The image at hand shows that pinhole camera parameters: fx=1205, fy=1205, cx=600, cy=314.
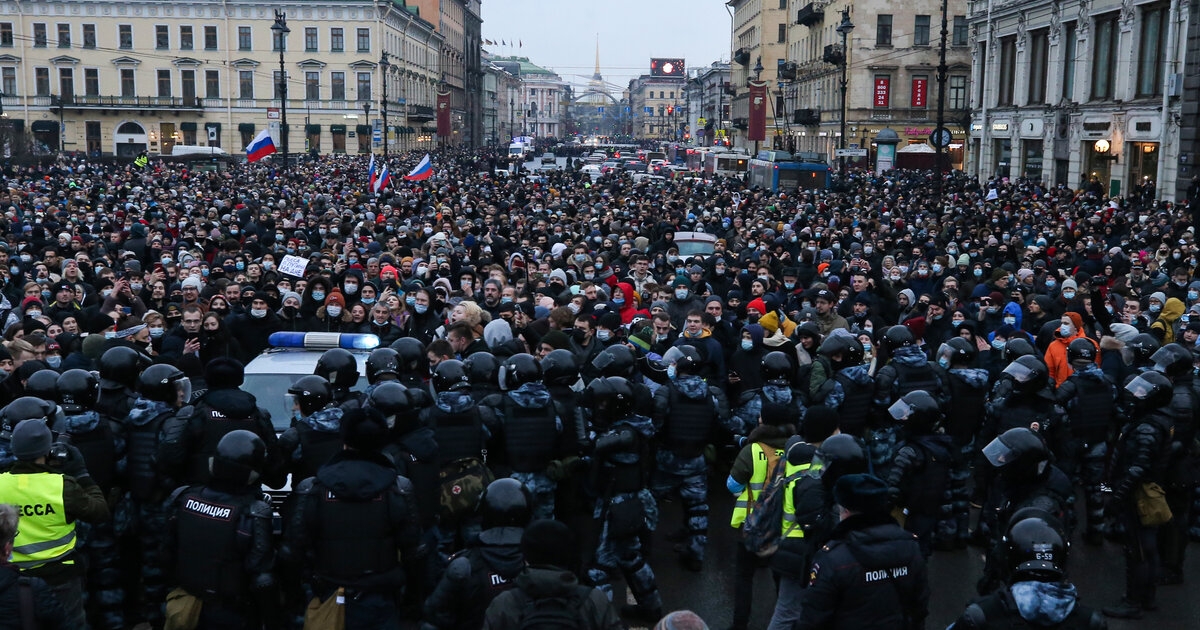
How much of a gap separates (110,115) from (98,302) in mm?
72667

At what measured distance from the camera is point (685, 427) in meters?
7.56

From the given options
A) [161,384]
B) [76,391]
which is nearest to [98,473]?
[76,391]

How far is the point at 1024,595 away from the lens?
4.29 m

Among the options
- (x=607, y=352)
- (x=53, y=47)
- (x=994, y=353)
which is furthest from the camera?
(x=53, y=47)

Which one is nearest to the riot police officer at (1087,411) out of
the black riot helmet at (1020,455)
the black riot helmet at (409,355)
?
the black riot helmet at (1020,455)

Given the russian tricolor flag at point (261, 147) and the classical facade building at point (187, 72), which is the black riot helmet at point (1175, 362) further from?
the classical facade building at point (187, 72)

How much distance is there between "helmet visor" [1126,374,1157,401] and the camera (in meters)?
7.25

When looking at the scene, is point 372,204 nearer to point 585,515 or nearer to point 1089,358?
point 585,515

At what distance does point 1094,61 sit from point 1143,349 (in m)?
31.9

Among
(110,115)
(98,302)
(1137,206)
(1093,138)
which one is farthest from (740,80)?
(98,302)

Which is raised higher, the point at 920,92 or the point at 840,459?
the point at 920,92

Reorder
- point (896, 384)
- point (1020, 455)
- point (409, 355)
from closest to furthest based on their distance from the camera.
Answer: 1. point (1020, 455)
2. point (409, 355)
3. point (896, 384)

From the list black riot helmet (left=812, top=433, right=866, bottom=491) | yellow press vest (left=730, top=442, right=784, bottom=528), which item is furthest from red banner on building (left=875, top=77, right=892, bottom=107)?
black riot helmet (left=812, top=433, right=866, bottom=491)

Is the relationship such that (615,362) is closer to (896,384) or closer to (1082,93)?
(896,384)
